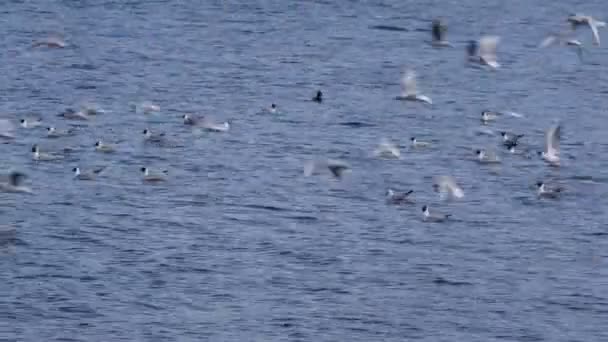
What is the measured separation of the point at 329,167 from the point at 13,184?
6.93 meters

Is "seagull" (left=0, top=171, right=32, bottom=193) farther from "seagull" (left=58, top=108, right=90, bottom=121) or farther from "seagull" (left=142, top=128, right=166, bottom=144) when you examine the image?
"seagull" (left=58, top=108, right=90, bottom=121)

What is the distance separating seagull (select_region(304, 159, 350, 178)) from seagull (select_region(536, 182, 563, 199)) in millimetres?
4335

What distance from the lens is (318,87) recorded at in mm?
50500

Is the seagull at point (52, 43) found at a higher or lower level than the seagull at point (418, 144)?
lower

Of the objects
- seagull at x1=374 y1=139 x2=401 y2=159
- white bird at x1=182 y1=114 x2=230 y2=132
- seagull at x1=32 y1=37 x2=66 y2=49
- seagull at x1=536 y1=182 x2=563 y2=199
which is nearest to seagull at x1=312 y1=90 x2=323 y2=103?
white bird at x1=182 y1=114 x2=230 y2=132

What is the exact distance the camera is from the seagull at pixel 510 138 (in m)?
43.9

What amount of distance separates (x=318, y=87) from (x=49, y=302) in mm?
19140

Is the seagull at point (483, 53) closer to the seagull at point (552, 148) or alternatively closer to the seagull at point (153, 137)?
the seagull at point (552, 148)

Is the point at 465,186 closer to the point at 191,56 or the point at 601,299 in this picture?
the point at 601,299

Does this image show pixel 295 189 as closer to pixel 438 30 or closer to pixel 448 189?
pixel 448 189

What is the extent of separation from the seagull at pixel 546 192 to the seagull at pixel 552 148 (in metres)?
1.12

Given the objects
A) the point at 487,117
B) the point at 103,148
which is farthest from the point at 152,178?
the point at 487,117

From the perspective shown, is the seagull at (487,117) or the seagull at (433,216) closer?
the seagull at (433,216)

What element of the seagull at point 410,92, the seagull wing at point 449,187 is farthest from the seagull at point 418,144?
Answer: the seagull wing at point 449,187
